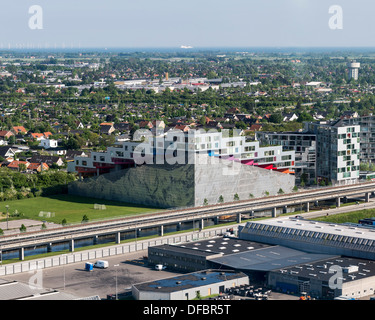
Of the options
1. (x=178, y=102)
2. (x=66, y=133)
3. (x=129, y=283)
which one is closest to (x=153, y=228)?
(x=129, y=283)

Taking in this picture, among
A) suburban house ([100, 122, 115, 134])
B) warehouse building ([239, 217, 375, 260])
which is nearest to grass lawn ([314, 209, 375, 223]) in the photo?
warehouse building ([239, 217, 375, 260])

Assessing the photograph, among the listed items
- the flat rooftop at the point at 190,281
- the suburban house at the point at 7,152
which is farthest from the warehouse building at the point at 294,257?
the suburban house at the point at 7,152

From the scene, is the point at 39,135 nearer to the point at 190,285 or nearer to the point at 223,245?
the point at 223,245

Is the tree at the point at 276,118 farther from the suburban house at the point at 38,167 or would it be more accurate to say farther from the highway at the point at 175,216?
the highway at the point at 175,216

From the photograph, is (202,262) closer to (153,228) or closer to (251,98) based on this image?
(153,228)

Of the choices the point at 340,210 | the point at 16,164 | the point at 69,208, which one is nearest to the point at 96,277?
the point at 69,208
